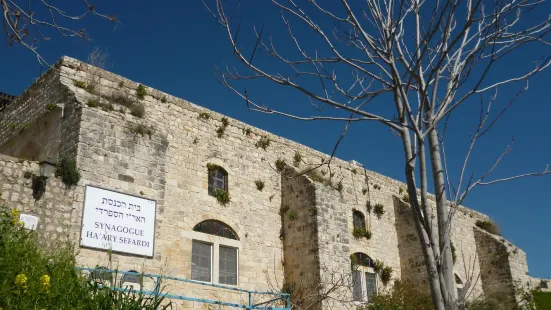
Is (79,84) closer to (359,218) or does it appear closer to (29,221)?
(29,221)

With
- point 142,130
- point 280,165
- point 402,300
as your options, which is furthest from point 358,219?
point 142,130

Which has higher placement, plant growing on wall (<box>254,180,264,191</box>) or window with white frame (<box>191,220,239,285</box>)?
plant growing on wall (<box>254,180,264,191</box>)

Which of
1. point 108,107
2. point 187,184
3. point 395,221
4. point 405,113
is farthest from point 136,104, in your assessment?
point 395,221

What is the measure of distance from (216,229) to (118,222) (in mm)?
3412

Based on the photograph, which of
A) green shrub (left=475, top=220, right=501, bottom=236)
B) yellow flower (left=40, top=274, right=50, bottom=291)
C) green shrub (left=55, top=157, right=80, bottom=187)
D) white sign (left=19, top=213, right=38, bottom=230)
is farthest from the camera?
green shrub (left=475, top=220, right=501, bottom=236)

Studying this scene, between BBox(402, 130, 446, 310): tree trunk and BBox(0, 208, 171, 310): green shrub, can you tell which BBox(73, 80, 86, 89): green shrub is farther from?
BBox(402, 130, 446, 310): tree trunk

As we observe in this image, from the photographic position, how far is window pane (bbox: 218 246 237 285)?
13852 mm

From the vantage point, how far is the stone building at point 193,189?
10.8 metres

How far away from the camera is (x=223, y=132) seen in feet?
49.7

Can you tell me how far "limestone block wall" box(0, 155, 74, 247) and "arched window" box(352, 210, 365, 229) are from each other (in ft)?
33.8

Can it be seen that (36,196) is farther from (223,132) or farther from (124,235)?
(223,132)

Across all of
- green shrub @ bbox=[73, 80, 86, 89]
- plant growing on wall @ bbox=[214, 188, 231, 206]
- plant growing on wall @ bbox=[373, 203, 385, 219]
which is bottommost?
plant growing on wall @ bbox=[214, 188, 231, 206]


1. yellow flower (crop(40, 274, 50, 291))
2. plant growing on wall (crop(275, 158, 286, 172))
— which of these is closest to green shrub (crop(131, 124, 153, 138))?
plant growing on wall (crop(275, 158, 286, 172))

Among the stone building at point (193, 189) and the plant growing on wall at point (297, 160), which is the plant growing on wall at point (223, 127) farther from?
the plant growing on wall at point (297, 160)
